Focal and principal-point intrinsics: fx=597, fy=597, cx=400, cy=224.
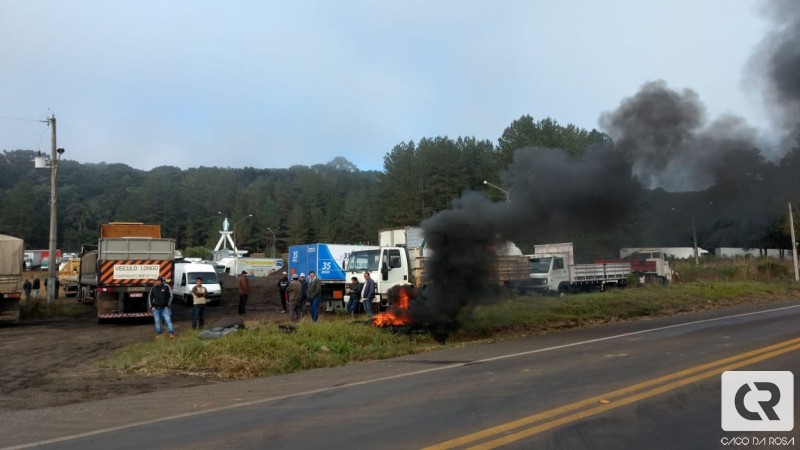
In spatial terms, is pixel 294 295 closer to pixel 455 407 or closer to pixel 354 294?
pixel 354 294

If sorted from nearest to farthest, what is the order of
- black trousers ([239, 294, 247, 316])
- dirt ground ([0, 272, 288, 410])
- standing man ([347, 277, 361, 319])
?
dirt ground ([0, 272, 288, 410]) → standing man ([347, 277, 361, 319]) → black trousers ([239, 294, 247, 316])

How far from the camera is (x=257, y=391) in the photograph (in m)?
8.92

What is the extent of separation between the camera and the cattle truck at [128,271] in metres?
19.7

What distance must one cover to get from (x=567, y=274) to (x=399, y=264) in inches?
421

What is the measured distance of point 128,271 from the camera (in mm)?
19812

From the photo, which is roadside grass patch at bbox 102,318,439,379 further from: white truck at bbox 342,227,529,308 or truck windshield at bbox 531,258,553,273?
truck windshield at bbox 531,258,553,273

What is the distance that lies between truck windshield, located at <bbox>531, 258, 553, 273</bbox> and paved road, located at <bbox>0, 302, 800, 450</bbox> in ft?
48.3

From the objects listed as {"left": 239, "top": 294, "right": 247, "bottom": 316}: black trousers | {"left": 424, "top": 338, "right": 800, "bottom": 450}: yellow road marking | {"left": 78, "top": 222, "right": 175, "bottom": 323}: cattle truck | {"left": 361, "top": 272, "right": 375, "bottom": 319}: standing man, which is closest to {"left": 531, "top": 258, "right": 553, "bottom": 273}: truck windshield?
{"left": 361, "top": 272, "right": 375, "bottom": 319}: standing man

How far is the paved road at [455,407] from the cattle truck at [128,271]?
11900 mm

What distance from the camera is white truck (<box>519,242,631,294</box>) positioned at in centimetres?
2616

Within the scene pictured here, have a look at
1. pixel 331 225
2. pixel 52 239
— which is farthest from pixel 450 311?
pixel 331 225

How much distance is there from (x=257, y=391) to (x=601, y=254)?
3623 cm

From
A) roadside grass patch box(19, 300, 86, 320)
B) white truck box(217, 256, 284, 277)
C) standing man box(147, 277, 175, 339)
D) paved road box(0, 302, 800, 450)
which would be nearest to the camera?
paved road box(0, 302, 800, 450)

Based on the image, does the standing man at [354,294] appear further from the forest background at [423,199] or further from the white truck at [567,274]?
the white truck at [567,274]
